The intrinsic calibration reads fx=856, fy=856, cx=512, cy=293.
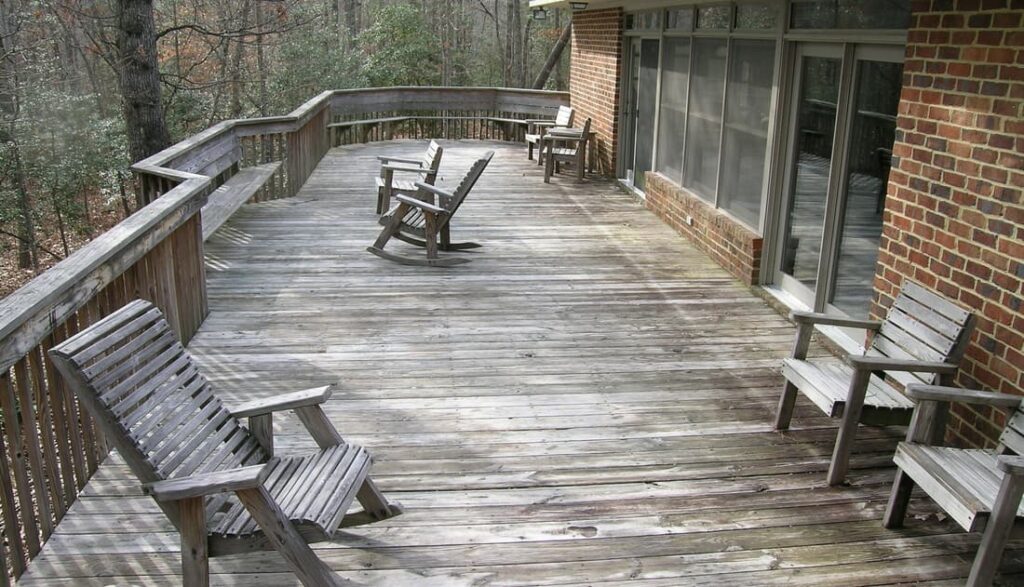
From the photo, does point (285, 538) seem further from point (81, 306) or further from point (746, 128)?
point (746, 128)

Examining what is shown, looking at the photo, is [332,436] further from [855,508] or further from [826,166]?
[826,166]

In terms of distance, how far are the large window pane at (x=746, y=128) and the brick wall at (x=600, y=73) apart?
3720mm

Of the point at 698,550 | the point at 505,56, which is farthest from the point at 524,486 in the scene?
the point at 505,56

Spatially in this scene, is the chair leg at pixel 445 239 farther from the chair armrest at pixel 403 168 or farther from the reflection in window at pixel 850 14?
the reflection in window at pixel 850 14

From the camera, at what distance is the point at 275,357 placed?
4.79m

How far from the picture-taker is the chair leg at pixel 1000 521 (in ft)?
8.34

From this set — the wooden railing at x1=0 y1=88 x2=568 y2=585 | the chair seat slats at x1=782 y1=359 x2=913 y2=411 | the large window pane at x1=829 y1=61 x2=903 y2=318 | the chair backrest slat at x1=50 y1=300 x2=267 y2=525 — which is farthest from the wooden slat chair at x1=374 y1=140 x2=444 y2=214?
the chair backrest slat at x1=50 y1=300 x2=267 y2=525

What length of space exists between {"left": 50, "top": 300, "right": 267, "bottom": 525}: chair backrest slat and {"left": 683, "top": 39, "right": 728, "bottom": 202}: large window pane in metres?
5.29

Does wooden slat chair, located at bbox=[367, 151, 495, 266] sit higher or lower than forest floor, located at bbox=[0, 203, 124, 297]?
higher

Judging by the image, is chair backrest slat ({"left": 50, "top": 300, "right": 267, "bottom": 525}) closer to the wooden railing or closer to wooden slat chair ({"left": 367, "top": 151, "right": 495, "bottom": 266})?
the wooden railing

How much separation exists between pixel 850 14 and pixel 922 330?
2273 millimetres

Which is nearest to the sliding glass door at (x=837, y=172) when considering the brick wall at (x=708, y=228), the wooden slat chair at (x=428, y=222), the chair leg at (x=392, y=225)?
the brick wall at (x=708, y=228)

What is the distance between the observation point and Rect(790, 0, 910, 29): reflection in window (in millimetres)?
4508

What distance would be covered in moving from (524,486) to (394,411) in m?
0.95
